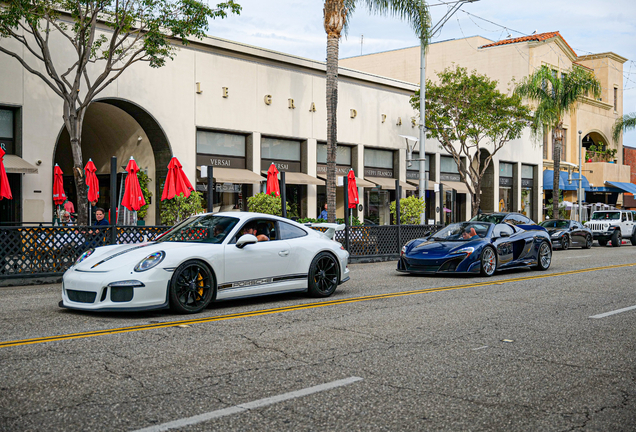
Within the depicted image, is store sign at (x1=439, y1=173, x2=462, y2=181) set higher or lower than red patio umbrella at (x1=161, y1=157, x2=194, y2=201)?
higher

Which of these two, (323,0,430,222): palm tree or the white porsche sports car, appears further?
(323,0,430,222): palm tree

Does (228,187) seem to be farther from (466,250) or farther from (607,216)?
(607,216)

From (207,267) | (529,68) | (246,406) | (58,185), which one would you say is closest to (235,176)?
(58,185)

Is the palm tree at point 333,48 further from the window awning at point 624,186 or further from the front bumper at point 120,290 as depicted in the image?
the window awning at point 624,186

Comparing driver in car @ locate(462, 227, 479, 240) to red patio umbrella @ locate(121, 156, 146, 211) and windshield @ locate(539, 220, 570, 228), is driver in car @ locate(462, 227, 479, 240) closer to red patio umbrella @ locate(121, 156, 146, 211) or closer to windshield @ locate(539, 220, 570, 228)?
red patio umbrella @ locate(121, 156, 146, 211)

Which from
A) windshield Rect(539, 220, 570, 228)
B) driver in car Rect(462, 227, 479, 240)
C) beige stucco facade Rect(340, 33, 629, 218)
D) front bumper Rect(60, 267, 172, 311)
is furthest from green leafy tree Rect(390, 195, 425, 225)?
front bumper Rect(60, 267, 172, 311)

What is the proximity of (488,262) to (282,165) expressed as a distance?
1663cm

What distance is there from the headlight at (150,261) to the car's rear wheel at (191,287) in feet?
0.90

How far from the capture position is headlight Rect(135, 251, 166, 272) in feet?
26.9

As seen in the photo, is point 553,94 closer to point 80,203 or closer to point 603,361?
point 80,203

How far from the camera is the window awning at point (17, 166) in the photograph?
20.3 m

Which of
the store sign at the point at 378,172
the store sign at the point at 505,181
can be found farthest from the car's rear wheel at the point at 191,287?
the store sign at the point at 505,181

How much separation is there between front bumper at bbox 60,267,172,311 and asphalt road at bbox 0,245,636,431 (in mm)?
213

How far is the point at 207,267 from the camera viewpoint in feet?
28.9
